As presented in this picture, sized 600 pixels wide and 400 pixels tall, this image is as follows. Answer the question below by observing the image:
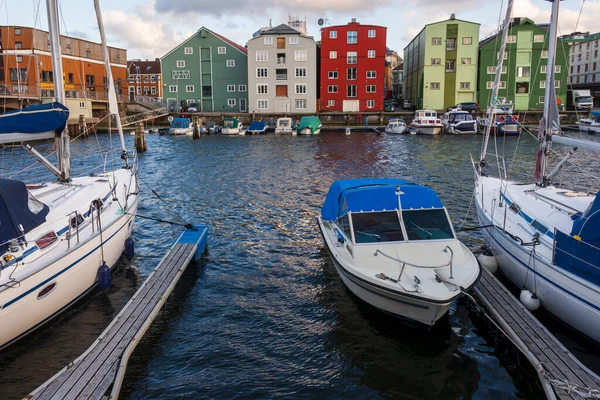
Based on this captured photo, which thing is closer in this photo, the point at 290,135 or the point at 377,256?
the point at 377,256

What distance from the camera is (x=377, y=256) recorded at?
40.5 feet

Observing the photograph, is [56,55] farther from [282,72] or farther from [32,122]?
[282,72]

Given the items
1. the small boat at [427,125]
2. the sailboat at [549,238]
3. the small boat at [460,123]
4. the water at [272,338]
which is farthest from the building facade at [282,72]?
the sailboat at [549,238]

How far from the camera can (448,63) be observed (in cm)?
7919

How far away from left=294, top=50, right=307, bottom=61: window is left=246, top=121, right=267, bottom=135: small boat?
14511 mm

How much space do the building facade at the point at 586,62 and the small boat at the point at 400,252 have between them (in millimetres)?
102397

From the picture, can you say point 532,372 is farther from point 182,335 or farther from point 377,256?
point 182,335

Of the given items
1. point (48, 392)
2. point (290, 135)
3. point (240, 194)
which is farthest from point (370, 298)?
point (290, 135)

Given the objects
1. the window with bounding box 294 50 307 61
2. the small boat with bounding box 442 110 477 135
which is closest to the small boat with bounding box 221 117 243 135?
the window with bounding box 294 50 307 61

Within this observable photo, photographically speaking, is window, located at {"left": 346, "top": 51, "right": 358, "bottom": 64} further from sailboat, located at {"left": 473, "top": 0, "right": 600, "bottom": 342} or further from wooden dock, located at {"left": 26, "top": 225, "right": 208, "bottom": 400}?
wooden dock, located at {"left": 26, "top": 225, "right": 208, "bottom": 400}

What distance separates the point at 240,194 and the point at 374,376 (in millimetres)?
19226

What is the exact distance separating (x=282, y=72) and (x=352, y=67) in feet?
36.8

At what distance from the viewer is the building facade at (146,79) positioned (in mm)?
131125

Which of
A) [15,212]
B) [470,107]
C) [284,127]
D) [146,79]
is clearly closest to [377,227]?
[15,212]
